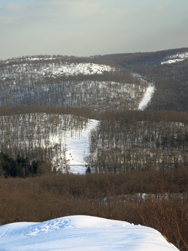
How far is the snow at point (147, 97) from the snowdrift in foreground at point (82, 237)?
359ft

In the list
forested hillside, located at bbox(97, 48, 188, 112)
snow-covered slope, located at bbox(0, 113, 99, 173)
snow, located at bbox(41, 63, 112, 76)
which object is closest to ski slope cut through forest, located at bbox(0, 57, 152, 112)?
snow, located at bbox(41, 63, 112, 76)

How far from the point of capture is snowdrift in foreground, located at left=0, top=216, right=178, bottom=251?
16.9 feet

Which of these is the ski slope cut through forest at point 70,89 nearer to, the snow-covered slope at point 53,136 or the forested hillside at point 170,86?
the forested hillside at point 170,86

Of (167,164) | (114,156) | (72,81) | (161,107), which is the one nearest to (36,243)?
(167,164)

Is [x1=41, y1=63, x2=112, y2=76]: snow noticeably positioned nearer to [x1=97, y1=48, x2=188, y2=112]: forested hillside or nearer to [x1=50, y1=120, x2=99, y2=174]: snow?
[x1=97, y1=48, x2=188, y2=112]: forested hillside

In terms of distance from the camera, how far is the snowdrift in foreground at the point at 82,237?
5.14 m

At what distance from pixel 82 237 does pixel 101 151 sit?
180 ft

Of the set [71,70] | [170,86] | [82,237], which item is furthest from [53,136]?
[71,70]

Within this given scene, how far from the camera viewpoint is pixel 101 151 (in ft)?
198

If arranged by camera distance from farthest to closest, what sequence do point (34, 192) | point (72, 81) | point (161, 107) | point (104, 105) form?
point (72, 81)
point (104, 105)
point (161, 107)
point (34, 192)

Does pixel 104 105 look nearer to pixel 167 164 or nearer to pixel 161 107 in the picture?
pixel 161 107

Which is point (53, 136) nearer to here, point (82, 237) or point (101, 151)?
point (101, 151)

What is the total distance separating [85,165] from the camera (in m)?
54.6

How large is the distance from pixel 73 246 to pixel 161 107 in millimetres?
110869
